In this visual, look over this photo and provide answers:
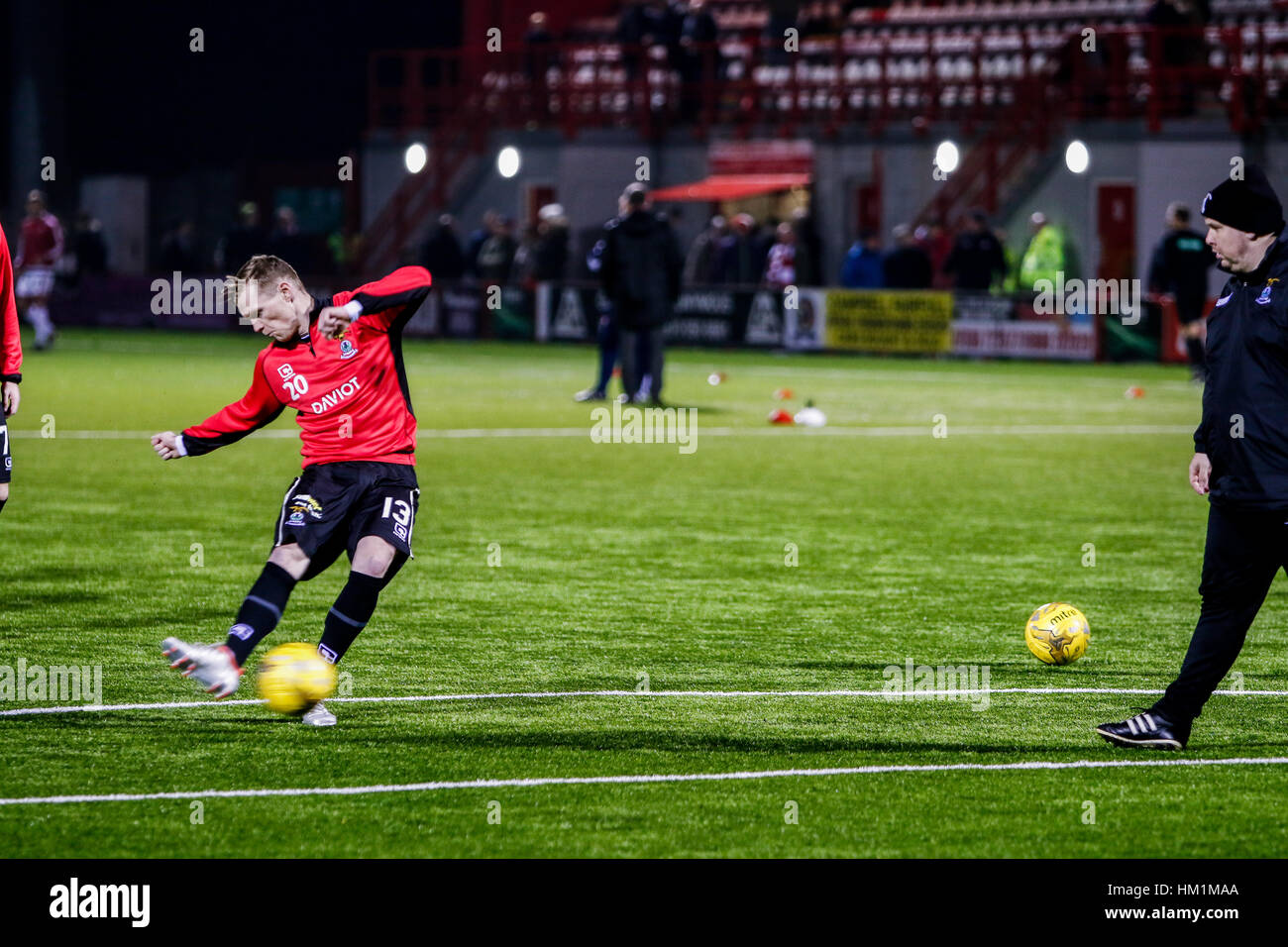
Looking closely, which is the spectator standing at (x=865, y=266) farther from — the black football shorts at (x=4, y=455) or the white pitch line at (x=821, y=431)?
the black football shorts at (x=4, y=455)

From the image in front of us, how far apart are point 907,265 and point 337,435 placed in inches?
992

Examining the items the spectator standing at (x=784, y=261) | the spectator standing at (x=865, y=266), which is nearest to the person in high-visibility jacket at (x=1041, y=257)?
the spectator standing at (x=865, y=266)

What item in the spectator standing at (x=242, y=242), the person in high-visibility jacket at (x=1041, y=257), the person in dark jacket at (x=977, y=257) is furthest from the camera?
the spectator standing at (x=242, y=242)

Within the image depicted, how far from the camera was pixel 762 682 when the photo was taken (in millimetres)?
8914

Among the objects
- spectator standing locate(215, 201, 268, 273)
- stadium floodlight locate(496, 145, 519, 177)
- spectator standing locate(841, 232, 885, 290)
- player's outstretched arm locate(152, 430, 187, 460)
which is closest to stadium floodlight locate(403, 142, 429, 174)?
stadium floodlight locate(496, 145, 519, 177)

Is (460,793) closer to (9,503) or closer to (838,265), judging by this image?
(9,503)

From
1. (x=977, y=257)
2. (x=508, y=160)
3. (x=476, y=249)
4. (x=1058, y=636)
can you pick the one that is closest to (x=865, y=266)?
(x=977, y=257)

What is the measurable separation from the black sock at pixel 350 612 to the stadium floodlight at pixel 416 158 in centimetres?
3591

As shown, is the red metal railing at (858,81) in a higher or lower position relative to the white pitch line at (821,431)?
higher

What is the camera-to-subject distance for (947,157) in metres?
36.7

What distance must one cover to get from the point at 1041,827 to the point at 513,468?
37.7ft

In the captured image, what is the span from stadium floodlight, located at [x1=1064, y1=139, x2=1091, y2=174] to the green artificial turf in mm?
14699

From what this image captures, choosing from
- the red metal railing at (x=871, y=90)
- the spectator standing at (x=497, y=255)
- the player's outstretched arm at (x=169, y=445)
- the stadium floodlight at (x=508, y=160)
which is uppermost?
the red metal railing at (x=871, y=90)

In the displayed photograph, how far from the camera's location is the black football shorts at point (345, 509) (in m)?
7.81
